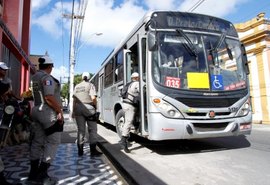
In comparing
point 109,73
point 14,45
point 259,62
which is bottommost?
point 109,73

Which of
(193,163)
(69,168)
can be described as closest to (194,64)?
(193,163)

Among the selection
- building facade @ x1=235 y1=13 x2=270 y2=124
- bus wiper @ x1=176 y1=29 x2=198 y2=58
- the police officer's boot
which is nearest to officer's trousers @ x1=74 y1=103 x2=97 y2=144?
the police officer's boot

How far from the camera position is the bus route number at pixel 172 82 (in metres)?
5.24

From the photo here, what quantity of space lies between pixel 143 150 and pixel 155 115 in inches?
56.2

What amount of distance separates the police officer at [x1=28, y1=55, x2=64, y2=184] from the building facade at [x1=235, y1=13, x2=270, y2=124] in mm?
18831

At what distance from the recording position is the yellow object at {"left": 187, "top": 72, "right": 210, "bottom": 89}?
5.34 meters

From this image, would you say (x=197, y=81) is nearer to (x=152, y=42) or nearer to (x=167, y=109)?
(x=167, y=109)

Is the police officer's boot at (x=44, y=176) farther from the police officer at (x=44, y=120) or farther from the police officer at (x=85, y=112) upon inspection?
the police officer at (x=85, y=112)

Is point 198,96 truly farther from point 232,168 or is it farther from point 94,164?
point 94,164

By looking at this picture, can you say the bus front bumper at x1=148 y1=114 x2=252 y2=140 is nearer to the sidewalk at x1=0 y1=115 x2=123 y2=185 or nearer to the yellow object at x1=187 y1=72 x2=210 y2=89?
the yellow object at x1=187 y1=72 x2=210 y2=89

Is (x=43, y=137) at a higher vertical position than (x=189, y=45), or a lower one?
lower

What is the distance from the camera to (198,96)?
17.2 feet

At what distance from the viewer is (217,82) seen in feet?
18.3

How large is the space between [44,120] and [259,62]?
1990 centimetres
